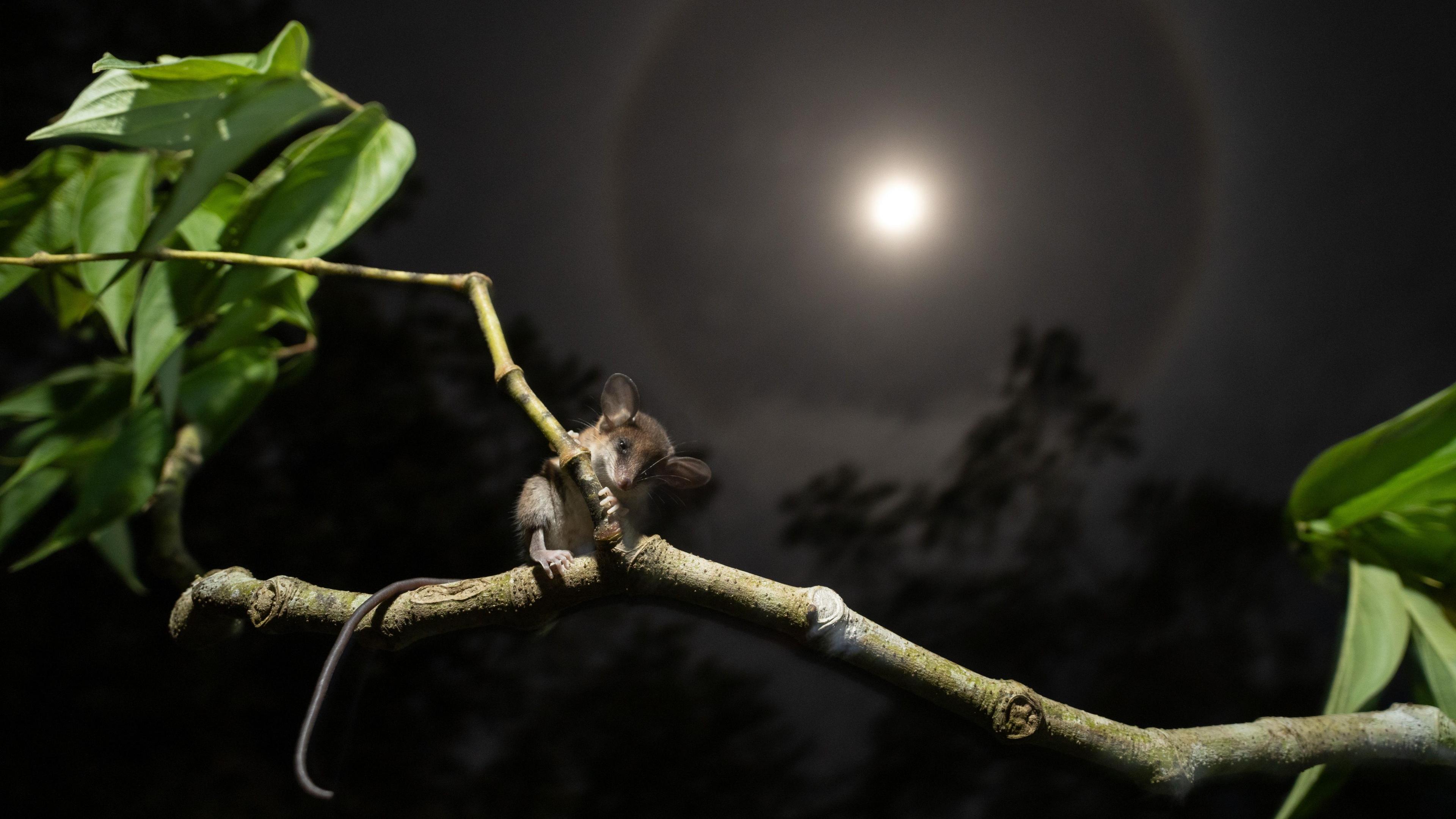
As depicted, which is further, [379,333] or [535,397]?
[379,333]

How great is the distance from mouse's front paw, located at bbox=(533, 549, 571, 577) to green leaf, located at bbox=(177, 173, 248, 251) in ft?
1.64

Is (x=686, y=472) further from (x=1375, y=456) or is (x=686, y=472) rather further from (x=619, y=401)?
(x=1375, y=456)

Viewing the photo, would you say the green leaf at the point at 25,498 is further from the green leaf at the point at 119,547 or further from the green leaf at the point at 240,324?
the green leaf at the point at 240,324

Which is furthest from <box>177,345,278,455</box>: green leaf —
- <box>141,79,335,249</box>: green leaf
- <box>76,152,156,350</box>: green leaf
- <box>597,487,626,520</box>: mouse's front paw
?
<box>597,487,626,520</box>: mouse's front paw

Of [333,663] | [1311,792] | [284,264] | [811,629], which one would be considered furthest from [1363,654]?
[284,264]

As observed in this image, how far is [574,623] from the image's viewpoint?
153cm

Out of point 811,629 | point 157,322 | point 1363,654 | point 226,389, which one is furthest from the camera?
point 226,389

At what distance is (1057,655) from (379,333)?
1539 millimetres

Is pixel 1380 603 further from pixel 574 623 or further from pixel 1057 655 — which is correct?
pixel 574 623

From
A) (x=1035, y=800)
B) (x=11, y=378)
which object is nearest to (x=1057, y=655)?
(x=1035, y=800)

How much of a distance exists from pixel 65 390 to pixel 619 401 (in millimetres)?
754

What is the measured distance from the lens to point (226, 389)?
0.97 meters

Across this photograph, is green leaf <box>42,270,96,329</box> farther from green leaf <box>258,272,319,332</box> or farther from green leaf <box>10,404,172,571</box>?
green leaf <box>258,272,319,332</box>

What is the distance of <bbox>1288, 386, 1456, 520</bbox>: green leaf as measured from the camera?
89 cm
